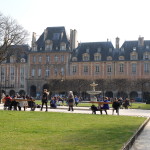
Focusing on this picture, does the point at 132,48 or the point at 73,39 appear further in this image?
the point at 73,39

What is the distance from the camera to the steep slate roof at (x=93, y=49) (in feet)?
220

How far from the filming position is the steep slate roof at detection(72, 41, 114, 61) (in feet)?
220

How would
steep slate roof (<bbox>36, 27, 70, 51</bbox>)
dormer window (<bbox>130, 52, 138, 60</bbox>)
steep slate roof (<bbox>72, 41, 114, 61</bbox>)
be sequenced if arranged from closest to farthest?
dormer window (<bbox>130, 52, 138, 60</bbox>)
steep slate roof (<bbox>72, 41, 114, 61</bbox>)
steep slate roof (<bbox>36, 27, 70, 51</bbox>)


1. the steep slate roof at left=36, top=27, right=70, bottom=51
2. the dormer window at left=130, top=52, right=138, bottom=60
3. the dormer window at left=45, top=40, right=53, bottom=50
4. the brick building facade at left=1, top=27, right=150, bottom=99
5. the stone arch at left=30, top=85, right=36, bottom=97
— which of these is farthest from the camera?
the stone arch at left=30, top=85, right=36, bottom=97

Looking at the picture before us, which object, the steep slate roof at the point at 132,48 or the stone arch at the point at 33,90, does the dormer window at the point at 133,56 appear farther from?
the stone arch at the point at 33,90

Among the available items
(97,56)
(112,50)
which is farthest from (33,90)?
(112,50)

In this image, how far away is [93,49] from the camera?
6831cm

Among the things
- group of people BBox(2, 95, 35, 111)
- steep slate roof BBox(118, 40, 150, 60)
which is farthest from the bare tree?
steep slate roof BBox(118, 40, 150, 60)

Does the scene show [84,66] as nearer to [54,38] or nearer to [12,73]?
[54,38]

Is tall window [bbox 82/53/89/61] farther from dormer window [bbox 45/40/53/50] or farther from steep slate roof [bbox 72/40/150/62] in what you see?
dormer window [bbox 45/40/53/50]

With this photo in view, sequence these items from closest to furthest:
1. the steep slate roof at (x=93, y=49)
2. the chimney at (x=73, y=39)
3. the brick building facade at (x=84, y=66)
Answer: the brick building facade at (x=84, y=66) → the steep slate roof at (x=93, y=49) → the chimney at (x=73, y=39)

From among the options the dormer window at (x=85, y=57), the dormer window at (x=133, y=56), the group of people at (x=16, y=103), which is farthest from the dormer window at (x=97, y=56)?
the group of people at (x=16, y=103)

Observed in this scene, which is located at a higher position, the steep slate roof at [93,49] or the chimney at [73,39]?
the chimney at [73,39]

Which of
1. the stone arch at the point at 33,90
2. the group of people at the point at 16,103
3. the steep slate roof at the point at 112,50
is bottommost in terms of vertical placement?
the group of people at the point at 16,103
